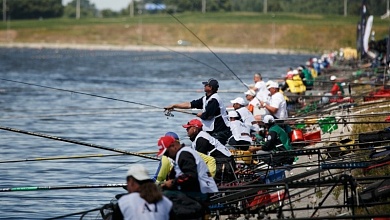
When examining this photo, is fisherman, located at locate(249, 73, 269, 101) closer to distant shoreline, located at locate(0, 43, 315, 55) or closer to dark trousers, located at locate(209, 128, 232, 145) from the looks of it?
dark trousers, located at locate(209, 128, 232, 145)

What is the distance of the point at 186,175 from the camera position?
13.2m

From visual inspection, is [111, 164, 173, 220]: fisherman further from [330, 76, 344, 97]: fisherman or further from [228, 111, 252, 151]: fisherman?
[330, 76, 344, 97]: fisherman

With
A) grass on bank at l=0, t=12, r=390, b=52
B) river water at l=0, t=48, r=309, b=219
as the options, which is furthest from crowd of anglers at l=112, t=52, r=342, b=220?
grass on bank at l=0, t=12, r=390, b=52

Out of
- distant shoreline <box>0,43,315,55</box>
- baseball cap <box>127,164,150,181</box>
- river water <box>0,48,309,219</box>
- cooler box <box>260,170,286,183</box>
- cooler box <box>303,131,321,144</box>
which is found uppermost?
baseball cap <box>127,164,150,181</box>

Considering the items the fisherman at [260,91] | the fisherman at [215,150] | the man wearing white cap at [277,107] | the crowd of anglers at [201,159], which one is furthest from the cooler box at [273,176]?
the fisherman at [260,91]

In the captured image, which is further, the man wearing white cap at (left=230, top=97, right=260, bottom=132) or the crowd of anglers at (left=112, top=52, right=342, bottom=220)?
the man wearing white cap at (left=230, top=97, right=260, bottom=132)

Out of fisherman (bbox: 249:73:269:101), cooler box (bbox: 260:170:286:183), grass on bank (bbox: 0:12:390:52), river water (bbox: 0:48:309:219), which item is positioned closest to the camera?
cooler box (bbox: 260:170:286:183)

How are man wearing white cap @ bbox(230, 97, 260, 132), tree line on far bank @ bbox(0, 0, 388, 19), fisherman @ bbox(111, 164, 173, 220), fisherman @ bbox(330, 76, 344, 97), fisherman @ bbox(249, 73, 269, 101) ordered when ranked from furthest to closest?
tree line on far bank @ bbox(0, 0, 388, 19)
fisherman @ bbox(330, 76, 344, 97)
fisherman @ bbox(249, 73, 269, 101)
man wearing white cap @ bbox(230, 97, 260, 132)
fisherman @ bbox(111, 164, 173, 220)

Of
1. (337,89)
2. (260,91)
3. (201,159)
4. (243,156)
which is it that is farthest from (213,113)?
(337,89)

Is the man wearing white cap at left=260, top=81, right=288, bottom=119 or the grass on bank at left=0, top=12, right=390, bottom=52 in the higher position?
the man wearing white cap at left=260, top=81, right=288, bottom=119

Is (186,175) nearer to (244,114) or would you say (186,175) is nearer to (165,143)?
(165,143)

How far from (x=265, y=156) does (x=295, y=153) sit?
1027 millimetres

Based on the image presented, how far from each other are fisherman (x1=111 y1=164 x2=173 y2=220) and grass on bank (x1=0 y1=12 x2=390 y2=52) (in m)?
131

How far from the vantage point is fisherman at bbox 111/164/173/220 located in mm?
11117
